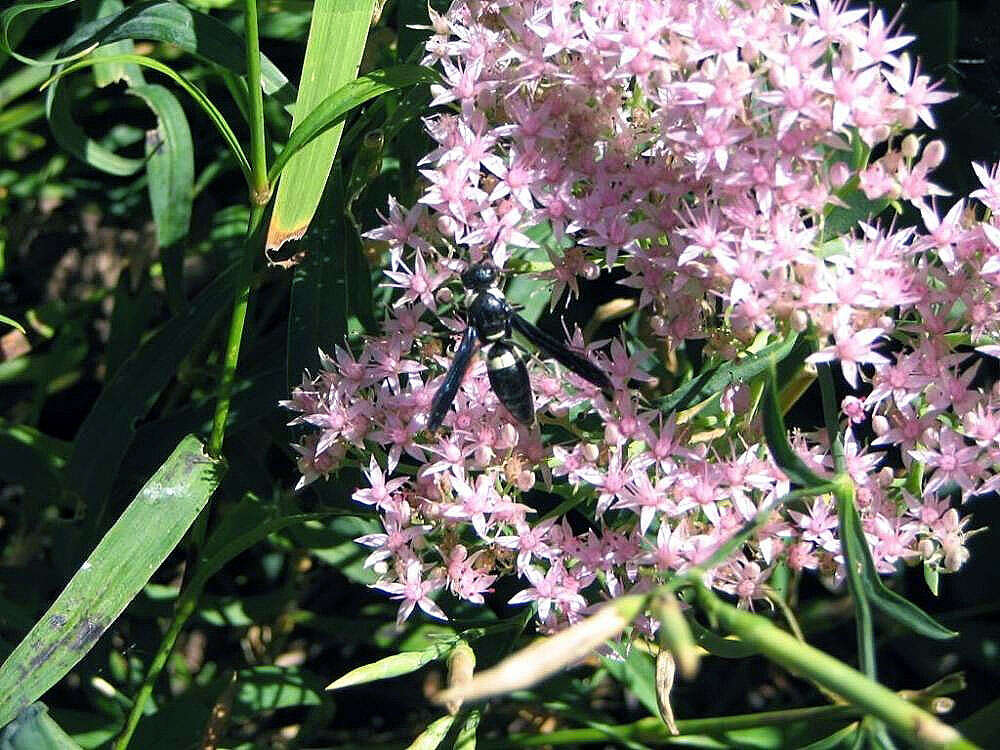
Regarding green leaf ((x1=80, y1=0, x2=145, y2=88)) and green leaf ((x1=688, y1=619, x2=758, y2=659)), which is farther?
green leaf ((x1=80, y1=0, x2=145, y2=88))

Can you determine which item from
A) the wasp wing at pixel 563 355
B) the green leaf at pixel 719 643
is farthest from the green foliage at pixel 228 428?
the wasp wing at pixel 563 355

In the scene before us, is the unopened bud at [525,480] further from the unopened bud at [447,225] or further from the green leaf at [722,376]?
the unopened bud at [447,225]

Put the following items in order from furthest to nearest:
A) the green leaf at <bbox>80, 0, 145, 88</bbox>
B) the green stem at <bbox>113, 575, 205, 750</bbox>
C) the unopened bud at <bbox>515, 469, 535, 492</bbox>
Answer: the green leaf at <bbox>80, 0, 145, 88</bbox> → the green stem at <bbox>113, 575, 205, 750</bbox> → the unopened bud at <bbox>515, 469, 535, 492</bbox>

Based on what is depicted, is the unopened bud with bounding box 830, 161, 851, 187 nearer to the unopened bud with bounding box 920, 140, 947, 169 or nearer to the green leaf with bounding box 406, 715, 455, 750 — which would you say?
the unopened bud with bounding box 920, 140, 947, 169

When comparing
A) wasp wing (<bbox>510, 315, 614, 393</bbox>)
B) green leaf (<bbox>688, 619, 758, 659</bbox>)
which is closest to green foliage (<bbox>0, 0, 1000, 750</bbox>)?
green leaf (<bbox>688, 619, 758, 659</bbox>)

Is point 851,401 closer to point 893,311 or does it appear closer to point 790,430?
point 893,311

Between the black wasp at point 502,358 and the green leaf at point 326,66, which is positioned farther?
the green leaf at point 326,66
